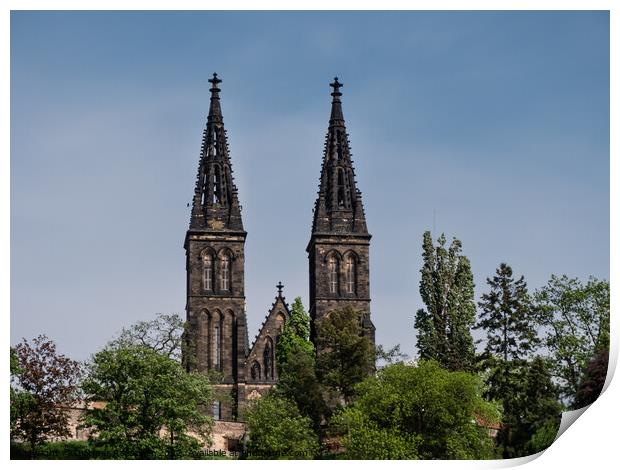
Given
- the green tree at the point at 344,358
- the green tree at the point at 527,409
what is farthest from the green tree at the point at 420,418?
the green tree at the point at 344,358

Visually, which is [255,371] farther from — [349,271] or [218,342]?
[349,271]

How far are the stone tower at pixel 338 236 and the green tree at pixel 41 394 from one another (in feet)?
52.1

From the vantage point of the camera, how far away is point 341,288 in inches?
2889

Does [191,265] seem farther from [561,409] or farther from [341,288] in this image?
[561,409]

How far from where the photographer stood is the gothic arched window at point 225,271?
73.4 m

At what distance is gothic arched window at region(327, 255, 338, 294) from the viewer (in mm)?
73500

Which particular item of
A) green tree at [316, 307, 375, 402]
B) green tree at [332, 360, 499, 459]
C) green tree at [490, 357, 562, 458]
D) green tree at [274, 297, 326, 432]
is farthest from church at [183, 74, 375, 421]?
green tree at [332, 360, 499, 459]

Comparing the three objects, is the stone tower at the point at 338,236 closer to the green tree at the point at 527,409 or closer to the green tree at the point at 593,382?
the green tree at the point at 527,409

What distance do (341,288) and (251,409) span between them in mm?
10489

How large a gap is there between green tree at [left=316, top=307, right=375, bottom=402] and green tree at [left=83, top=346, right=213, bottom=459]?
Result: 564 cm

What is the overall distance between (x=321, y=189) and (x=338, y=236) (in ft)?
7.54

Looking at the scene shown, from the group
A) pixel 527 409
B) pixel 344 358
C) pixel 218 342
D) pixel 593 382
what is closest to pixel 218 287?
pixel 218 342

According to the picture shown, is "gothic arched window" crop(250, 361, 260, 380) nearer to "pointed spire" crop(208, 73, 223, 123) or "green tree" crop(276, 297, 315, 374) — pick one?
"green tree" crop(276, 297, 315, 374)

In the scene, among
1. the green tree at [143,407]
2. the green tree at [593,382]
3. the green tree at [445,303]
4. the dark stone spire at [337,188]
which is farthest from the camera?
the dark stone spire at [337,188]
